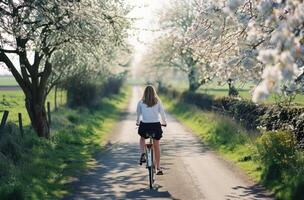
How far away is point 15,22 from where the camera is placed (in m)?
Answer: 14.7

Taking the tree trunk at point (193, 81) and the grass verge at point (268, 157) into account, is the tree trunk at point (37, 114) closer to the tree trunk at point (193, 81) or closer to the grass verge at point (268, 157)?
the grass verge at point (268, 157)

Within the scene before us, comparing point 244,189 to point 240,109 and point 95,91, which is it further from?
point 95,91

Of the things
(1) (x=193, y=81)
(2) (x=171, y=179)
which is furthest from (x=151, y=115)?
(1) (x=193, y=81)

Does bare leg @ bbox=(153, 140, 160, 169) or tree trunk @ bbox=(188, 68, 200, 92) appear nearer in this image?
bare leg @ bbox=(153, 140, 160, 169)

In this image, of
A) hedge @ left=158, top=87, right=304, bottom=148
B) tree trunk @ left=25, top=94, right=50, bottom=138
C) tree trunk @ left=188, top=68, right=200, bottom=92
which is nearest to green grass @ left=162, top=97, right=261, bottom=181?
hedge @ left=158, top=87, right=304, bottom=148

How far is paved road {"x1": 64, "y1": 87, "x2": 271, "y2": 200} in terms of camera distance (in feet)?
38.0

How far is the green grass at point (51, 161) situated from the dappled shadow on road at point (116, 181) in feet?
1.28

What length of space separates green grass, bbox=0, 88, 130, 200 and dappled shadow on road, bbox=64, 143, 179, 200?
391 millimetres

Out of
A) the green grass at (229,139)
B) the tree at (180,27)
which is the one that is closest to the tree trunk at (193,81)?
the tree at (180,27)

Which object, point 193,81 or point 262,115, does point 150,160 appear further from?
point 193,81

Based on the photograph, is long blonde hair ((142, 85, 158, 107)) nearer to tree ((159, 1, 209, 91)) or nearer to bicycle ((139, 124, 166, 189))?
bicycle ((139, 124, 166, 189))

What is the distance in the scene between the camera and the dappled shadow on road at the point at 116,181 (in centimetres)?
1166

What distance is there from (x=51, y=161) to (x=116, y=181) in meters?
3.14

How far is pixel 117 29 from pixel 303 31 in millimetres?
12295
